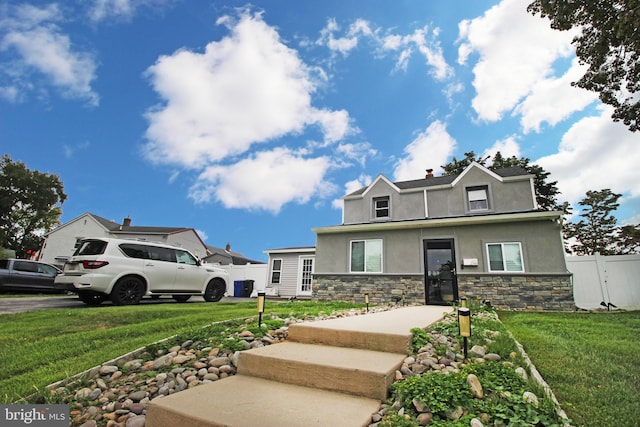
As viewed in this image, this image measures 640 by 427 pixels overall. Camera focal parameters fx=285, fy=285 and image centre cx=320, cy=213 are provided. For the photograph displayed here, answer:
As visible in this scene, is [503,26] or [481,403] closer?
[481,403]

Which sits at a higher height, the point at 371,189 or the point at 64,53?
the point at 64,53

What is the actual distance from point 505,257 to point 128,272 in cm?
1114

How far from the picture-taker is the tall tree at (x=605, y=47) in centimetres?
680

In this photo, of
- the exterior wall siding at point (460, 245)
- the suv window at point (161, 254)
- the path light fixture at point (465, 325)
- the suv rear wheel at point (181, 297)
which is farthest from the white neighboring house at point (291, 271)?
the path light fixture at point (465, 325)

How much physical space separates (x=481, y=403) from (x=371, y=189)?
38.3ft

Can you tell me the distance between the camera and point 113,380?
2570mm

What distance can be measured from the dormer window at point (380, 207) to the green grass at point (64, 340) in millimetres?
8559

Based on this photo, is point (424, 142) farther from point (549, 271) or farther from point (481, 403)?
point (481, 403)

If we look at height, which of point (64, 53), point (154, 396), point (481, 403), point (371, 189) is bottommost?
point (154, 396)

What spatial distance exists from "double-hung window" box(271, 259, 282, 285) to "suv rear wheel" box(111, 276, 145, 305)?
31.1ft

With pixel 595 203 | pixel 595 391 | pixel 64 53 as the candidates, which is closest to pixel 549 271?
pixel 595 391

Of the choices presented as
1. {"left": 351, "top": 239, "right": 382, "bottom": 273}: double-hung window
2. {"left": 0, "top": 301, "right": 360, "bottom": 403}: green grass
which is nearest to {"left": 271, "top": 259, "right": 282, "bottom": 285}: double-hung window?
{"left": 351, "top": 239, "right": 382, "bottom": 273}: double-hung window

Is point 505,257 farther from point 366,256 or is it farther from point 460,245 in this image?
point 366,256


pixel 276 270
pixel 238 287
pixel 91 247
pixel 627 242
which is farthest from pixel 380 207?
pixel 627 242
